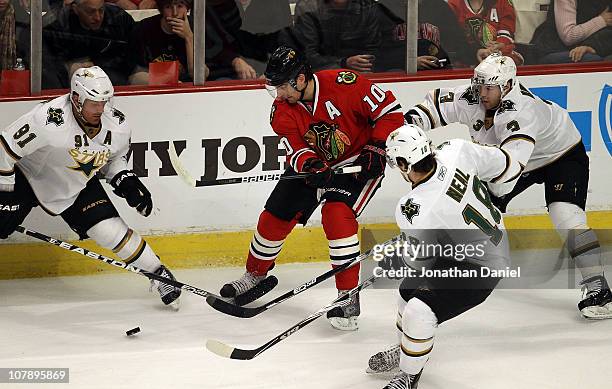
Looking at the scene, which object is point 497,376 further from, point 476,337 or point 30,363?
point 30,363

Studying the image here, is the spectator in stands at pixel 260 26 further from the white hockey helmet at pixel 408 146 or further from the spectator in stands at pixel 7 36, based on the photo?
the white hockey helmet at pixel 408 146

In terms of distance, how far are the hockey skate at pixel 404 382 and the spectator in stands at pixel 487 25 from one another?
2.13 meters

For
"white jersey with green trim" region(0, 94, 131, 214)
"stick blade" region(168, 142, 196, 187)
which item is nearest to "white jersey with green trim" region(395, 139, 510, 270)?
"stick blade" region(168, 142, 196, 187)

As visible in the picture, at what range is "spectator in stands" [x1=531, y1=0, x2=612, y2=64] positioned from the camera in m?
5.71

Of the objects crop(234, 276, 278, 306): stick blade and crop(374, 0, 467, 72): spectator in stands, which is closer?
crop(234, 276, 278, 306): stick blade

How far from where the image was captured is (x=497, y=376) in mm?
4277

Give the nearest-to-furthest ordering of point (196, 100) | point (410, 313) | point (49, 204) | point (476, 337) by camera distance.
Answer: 1. point (410, 313)
2. point (476, 337)
3. point (49, 204)
4. point (196, 100)

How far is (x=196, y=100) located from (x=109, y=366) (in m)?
1.54

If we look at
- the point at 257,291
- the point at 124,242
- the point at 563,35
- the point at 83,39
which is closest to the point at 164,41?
the point at 83,39

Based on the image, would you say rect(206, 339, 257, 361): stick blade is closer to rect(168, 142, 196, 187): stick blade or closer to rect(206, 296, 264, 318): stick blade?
rect(206, 296, 264, 318): stick blade

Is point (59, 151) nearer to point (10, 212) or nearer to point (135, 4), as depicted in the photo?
point (10, 212)

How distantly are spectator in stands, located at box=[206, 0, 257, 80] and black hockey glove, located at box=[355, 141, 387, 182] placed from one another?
1037mm

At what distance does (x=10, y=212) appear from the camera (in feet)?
16.3

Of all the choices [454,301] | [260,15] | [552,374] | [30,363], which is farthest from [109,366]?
[260,15]
